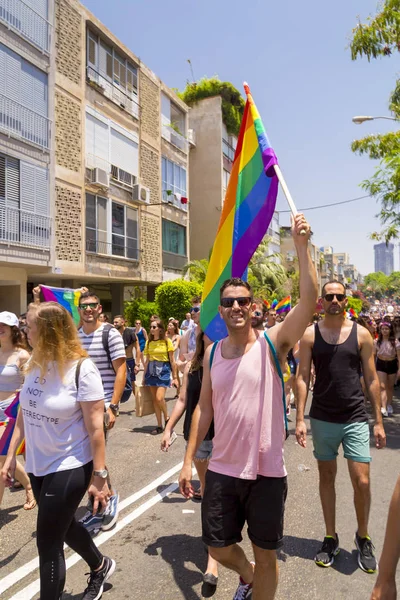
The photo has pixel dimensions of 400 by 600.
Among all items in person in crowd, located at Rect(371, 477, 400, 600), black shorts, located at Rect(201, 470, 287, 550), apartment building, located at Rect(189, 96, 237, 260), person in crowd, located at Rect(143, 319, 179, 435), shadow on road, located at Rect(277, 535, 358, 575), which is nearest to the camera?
person in crowd, located at Rect(371, 477, 400, 600)

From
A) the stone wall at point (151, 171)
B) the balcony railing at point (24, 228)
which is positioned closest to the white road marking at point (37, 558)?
the balcony railing at point (24, 228)

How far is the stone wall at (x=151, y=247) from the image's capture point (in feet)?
80.9

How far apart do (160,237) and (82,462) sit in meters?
23.6

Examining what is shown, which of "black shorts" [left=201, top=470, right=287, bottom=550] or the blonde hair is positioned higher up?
the blonde hair

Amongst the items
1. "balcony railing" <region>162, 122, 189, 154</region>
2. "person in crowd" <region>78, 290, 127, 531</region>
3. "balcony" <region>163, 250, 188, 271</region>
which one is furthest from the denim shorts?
"balcony railing" <region>162, 122, 189, 154</region>

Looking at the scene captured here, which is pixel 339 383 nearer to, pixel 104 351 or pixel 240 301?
pixel 240 301

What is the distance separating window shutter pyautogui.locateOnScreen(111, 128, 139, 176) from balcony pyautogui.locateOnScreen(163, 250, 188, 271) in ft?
16.1

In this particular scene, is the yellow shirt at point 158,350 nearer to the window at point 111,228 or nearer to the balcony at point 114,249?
the balcony at point 114,249

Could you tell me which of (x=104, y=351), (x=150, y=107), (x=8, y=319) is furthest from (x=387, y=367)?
(x=150, y=107)

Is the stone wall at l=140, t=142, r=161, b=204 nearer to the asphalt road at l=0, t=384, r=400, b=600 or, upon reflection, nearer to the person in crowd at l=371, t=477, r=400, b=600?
the asphalt road at l=0, t=384, r=400, b=600

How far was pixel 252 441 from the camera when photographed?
9.05 feet

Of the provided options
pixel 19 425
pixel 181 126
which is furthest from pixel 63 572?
pixel 181 126

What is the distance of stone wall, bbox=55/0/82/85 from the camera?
737 inches

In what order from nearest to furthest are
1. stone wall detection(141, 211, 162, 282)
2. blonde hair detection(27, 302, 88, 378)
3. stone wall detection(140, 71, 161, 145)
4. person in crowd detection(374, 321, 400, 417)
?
blonde hair detection(27, 302, 88, 378), person in crowd detection(374, 321, 400, 417), stone wall detection(140, 71, 161, 145), stone wall detection(141, 211, 162, 282)
